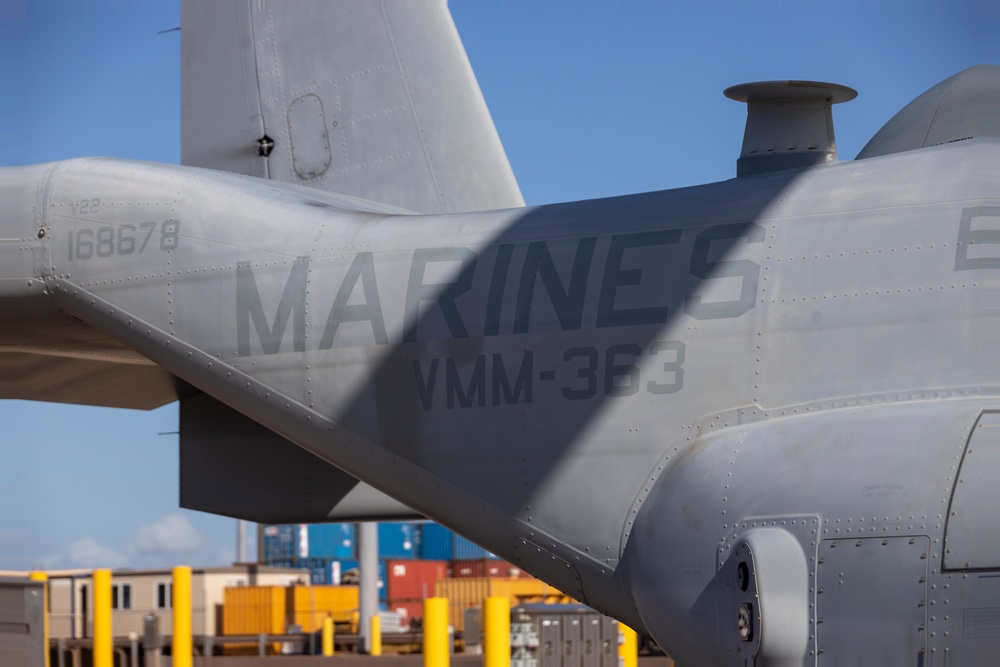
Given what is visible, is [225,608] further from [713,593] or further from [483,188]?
[713,593]

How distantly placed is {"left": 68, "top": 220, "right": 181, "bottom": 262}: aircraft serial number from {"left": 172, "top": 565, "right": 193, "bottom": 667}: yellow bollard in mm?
6635

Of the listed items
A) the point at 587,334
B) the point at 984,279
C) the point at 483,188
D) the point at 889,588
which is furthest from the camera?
the point at 483,188

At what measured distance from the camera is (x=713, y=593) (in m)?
6.73

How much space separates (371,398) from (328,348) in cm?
47

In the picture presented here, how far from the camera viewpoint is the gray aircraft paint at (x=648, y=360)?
619cm

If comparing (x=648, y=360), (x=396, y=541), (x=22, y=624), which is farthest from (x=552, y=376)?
(x=396, y=541)

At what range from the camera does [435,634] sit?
40.5ft

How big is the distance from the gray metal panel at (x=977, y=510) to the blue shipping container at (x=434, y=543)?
6156 cm

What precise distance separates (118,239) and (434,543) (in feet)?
198

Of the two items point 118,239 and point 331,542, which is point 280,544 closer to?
point 331,542

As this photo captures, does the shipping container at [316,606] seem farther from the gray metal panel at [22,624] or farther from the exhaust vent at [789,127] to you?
the exhaust vent at [789,127]

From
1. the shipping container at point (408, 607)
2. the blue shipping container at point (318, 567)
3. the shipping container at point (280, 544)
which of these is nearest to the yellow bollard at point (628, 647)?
the shipping container at point (408, 607)

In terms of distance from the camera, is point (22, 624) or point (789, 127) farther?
point (789, 127)

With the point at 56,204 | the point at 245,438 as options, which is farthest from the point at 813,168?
the point at 56,204
